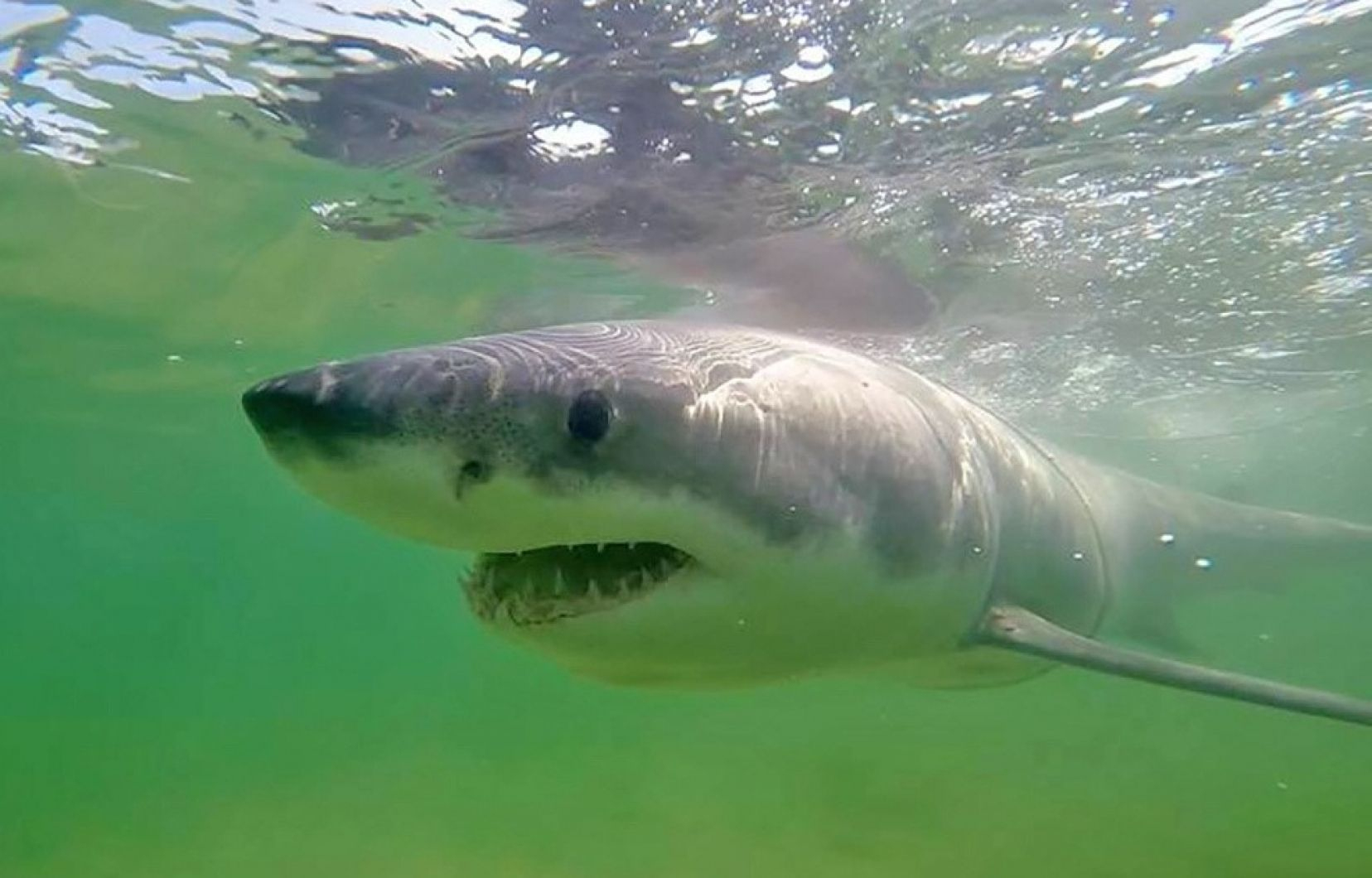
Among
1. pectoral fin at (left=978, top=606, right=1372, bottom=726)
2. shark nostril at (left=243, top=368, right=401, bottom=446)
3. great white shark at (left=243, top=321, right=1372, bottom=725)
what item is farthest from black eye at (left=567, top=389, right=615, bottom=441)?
pectoral fin at (left=978, top=606, right=1372, bottom=726)

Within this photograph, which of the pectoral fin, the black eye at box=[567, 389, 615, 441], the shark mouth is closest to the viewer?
the black eye at box=[567, 389, 615, 441]

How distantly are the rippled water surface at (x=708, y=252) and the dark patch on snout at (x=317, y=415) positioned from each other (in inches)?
67.5

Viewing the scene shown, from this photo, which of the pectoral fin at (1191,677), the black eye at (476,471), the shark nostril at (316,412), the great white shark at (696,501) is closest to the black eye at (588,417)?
the great white shark at (696,501)

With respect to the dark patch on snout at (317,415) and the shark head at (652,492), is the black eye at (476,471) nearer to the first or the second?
the shark head at (652,492)

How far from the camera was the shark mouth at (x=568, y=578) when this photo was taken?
11.6 feet

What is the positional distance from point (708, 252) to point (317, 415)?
9954 mm

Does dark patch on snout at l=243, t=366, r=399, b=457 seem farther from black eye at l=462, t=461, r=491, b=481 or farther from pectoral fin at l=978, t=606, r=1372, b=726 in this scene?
pectoral fin at l=978, t=606, r=1372, b=726

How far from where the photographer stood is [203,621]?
144000 millimetres

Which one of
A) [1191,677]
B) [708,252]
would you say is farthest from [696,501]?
[708,252]

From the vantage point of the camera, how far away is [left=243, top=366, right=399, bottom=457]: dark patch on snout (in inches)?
117

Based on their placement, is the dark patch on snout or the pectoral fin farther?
the pectoral fin

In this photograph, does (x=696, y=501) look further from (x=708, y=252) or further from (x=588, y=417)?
(x=708, y=252)

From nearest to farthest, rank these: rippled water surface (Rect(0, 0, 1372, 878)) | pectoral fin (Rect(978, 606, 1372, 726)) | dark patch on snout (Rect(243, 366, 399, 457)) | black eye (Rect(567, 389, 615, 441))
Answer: dark patch on snout (Rect(243, 366, 399, 457)), black eye (Rect(567, 389, 615, 441)), pectoral fin (Rect(978, 606, 1372, 726)), rippled water surface (Rect(0, 0, 1372, 878))

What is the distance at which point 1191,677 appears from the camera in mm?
3996
